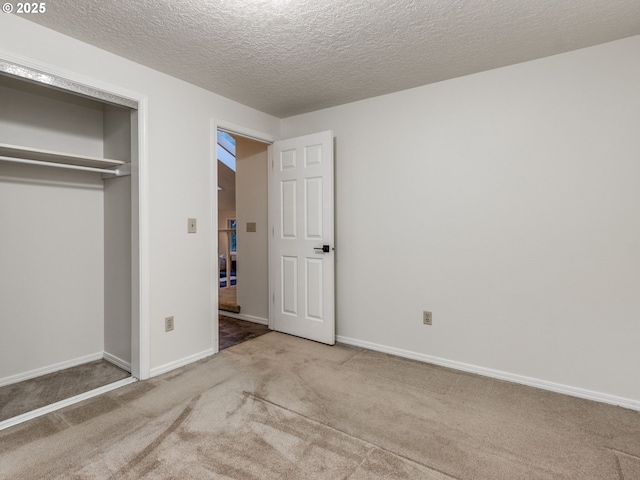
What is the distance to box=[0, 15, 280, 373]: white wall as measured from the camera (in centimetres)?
254

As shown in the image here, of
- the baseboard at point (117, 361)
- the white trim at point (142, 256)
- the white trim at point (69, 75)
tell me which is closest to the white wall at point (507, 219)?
the white trim at point (142, 256)

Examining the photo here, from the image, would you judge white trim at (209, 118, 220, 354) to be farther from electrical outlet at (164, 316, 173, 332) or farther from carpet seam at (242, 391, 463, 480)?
carpet seam at (242, 391, 463, 480)

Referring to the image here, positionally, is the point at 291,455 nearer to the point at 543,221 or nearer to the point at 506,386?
the point at 506,386

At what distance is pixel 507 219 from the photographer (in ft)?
8.33

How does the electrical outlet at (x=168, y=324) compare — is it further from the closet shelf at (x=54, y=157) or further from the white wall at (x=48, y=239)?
the closet shelf at (x=54, y=157)

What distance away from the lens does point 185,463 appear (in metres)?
1.62

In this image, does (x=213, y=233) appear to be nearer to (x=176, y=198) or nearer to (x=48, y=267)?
(x=176, y=198)

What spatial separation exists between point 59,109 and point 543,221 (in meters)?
3.78

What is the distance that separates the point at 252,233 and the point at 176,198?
4.70 ft

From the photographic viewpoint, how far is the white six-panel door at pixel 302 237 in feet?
10.7

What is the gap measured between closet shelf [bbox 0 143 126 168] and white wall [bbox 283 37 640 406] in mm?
2035

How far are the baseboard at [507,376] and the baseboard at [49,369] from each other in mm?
2249

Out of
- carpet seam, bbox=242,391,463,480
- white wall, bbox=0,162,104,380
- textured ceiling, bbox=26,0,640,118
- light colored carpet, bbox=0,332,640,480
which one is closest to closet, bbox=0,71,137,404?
white wall, bbox=0,162,104,380

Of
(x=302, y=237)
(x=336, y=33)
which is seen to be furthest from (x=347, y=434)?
(x=336, y=33)
